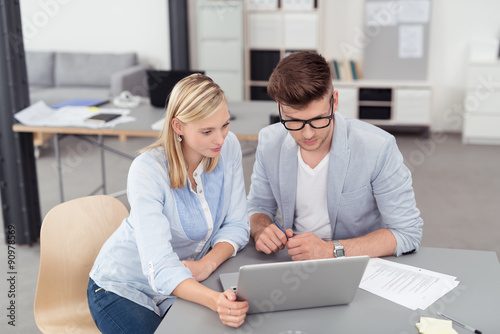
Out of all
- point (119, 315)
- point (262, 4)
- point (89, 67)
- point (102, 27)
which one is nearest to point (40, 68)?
point (89, 67)

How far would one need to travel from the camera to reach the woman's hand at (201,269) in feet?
4.87

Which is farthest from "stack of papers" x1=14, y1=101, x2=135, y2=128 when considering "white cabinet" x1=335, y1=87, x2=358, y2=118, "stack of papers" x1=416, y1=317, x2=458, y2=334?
"white cabinet" x1=335, y1=87, x2=358, y2=118

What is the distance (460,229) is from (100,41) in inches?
187

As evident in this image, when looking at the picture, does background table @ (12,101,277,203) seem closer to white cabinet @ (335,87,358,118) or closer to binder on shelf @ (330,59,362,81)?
A: white cabinet @ (335,87,358,118)

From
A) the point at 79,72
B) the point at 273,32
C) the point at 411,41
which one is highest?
the point at 273,32

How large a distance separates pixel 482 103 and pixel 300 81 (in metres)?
4.59

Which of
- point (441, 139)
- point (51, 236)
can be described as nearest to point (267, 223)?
point (51, 236)

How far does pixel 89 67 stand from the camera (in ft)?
20.6

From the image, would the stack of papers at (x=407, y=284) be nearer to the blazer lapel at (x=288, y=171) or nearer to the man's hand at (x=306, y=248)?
the man's hand at (x=306, y=248)

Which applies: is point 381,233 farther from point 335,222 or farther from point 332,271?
point 332,271

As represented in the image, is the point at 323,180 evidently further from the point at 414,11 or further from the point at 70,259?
the point at 414,11

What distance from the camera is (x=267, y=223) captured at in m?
1.85

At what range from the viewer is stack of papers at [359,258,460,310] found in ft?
4.47

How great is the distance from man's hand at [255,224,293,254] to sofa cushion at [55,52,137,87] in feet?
16.5
